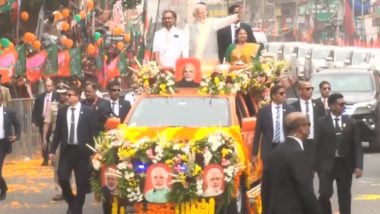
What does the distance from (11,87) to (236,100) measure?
14628mm

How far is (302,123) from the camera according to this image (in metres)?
9.35

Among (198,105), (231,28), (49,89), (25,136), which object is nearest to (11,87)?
(25,136)

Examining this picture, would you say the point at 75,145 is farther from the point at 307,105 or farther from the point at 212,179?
the point at 307,105

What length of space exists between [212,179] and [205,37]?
13.5 feet

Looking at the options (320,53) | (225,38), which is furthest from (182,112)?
(320,53)

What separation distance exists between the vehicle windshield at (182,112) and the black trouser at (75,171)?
120 centimetres

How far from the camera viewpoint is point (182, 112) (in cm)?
1452

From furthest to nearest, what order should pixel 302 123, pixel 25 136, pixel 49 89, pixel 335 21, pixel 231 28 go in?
pixel 335 21 < pixel 25 136 < pixel 49 89 < pixel 231 28 < pixel 302 123

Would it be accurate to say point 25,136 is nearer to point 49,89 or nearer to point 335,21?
point 49,89

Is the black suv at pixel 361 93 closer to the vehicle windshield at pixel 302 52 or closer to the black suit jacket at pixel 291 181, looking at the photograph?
the black suit jacket at pixel 291 181

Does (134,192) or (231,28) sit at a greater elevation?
(231,28)

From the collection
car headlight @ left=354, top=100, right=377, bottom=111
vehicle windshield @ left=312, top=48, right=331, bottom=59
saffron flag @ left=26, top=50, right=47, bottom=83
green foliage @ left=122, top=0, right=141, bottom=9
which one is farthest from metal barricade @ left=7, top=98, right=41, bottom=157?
vehicle windshield @ left=312, top=48, right=331, bottom=59

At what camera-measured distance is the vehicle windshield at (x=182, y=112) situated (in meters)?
14.3

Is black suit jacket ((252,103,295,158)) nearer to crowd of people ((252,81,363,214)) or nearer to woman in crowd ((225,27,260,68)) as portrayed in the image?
crowd of people ((252,81,363,214))
